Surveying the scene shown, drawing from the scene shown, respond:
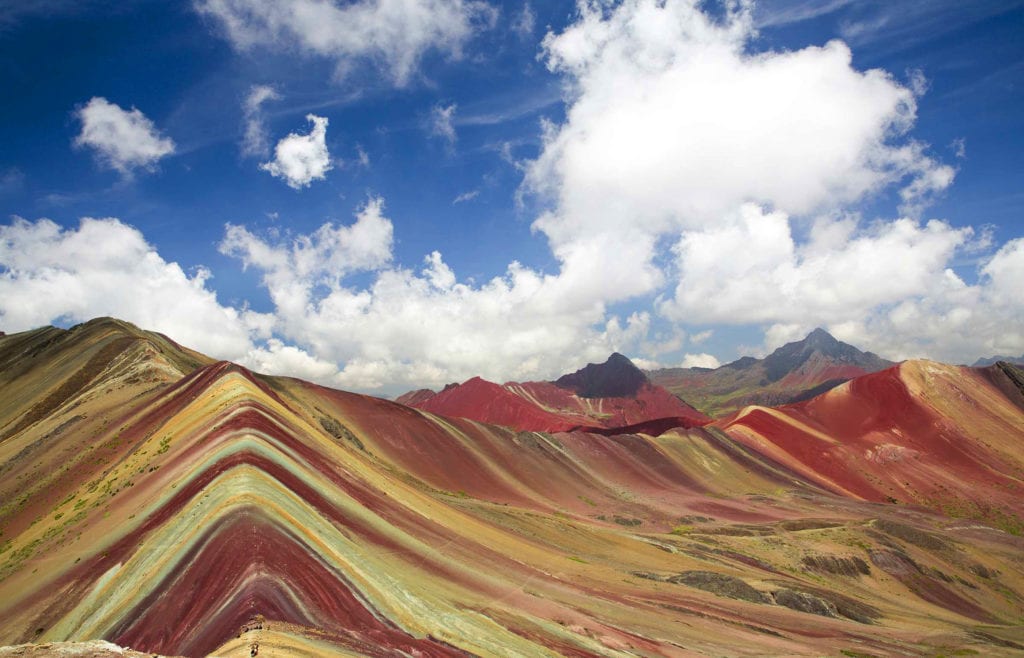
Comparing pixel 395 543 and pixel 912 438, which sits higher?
pixel 912 438

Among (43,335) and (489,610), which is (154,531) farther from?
(43,335)

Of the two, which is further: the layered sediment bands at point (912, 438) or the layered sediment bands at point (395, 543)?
the layered sediment bands at point (912, 438)

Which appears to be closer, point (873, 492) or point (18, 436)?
point (18, 436)

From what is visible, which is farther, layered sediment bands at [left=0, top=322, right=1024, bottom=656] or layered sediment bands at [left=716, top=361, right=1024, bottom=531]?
layered sediment bands at [left=716, top=361, right=1024, bottom=531]

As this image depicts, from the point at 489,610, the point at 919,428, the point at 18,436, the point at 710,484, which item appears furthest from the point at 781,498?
the point at 18,436

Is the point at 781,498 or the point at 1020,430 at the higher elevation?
the point at 1020,430

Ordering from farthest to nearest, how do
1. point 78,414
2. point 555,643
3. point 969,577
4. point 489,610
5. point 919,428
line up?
point 919,428, point 969,577, point 78,414, point 489,610, point 555,643

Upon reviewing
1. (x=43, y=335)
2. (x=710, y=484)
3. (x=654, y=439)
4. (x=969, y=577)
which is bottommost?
(x=969, y=577)

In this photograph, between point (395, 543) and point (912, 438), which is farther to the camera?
point (912, 438)
